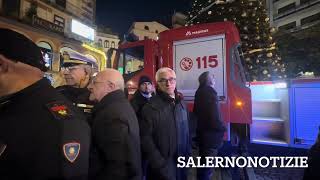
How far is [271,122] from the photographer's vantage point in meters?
7.04

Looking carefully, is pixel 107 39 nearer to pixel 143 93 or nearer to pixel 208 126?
pixel 143 93

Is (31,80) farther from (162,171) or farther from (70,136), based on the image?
(162,171)

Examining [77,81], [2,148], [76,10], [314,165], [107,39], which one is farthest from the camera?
[107,39]

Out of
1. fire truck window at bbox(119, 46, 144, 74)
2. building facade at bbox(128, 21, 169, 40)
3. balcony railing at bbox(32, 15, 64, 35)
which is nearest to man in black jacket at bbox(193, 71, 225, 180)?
fire truck window at bbox(119, 46, 144, 74)

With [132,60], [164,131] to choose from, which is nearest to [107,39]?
[132,60]

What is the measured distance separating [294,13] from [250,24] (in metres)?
46.8

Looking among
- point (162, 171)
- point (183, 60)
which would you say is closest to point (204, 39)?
point (183, 60)

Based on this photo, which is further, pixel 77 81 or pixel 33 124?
pixel 77 81

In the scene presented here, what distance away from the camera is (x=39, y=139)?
4.00 ft

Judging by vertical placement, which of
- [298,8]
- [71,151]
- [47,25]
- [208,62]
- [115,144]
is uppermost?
[298,8]

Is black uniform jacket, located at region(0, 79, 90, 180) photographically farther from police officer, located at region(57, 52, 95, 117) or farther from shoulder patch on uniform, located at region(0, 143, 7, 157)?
police officer, located at region(57, 52, 95, 117)

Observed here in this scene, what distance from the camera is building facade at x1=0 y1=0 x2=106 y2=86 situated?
23000mm

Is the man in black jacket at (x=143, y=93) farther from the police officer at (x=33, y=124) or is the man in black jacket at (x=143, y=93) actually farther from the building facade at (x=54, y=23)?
the building facade at (x=54, y=23)

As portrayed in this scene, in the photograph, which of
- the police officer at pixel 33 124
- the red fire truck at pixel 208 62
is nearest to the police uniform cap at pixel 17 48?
the police officer at pixel 33 124
